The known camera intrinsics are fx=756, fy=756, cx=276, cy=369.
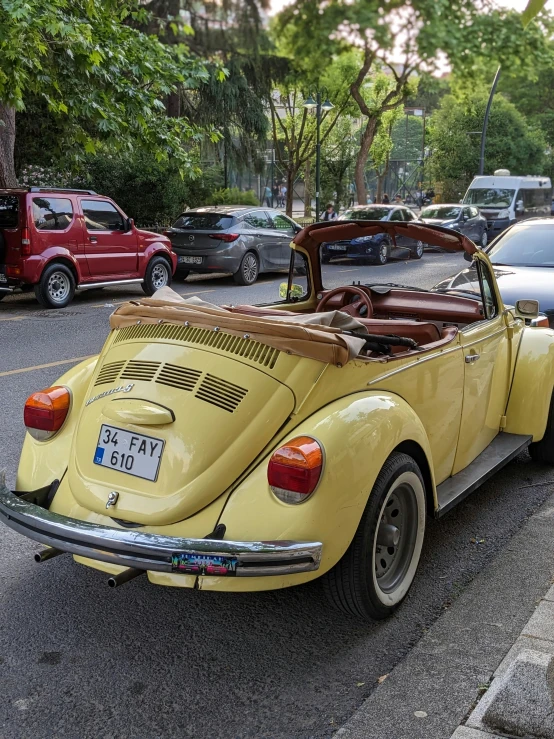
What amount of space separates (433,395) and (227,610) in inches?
53.9

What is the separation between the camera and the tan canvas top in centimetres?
298

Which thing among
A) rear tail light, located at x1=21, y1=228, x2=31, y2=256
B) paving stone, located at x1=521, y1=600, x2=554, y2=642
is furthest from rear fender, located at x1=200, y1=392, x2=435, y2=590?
rear tail light, located at x1=21, y1=228, x2=31, y2=256

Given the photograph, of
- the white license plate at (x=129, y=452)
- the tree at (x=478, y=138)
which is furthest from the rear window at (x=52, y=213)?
the tree at (x=478, y=138)

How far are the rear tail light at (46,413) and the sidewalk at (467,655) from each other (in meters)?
1.77

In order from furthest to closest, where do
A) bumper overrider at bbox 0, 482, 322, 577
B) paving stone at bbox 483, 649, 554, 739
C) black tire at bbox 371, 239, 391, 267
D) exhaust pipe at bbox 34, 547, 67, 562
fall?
black tire at bbox 371, 239, 391, 267 < exhaust pipe at bbox 34, 547, 67, 562 < bumper overrider at bbox 0, 482, 322, 577 < paving stone at bbox 483, 649, 554, 739

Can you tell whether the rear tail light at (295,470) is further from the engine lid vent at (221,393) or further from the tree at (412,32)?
the tree at (412,32)

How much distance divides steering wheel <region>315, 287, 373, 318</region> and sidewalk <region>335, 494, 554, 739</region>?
1.60 m

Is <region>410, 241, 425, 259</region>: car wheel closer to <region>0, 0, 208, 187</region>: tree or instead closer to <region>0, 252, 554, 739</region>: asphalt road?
<region>0, 0, 208, 187</region>: tree

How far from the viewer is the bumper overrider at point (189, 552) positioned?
2.59 m

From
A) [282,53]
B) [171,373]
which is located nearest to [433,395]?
[171,373]

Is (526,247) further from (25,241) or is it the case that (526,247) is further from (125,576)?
(125,576)

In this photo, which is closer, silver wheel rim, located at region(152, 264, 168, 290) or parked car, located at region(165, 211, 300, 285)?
silver wheel rim, located at region(152, 264, 168, 290)

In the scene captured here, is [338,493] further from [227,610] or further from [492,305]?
[492,305]

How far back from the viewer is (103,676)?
2779mm
